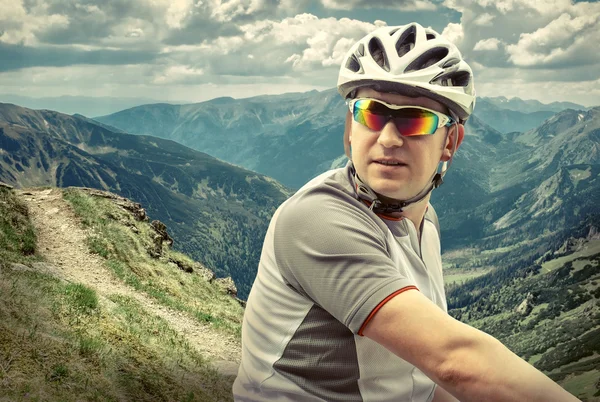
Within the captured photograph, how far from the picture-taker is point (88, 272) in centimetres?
2389

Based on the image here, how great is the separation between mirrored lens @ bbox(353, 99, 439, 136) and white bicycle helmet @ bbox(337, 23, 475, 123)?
135mm

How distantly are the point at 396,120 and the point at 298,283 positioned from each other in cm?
136

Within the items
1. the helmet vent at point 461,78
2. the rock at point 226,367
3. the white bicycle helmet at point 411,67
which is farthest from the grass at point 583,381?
the white bicycle helmet at point 411,67

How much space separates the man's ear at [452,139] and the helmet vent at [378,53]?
29.2 inches

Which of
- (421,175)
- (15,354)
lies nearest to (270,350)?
(421,175)

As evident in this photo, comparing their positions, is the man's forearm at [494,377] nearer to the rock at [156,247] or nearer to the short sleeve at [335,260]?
the short sleeve at [335,260]

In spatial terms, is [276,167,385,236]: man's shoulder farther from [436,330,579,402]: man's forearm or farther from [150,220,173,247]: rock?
[150,220,173,247]: rock

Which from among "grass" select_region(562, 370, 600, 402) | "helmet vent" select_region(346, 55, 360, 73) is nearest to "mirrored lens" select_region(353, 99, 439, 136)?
"helmet vent" select_region(346, 55, 360, 73)

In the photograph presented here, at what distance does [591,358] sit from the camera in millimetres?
196875

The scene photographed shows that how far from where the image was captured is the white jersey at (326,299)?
277cm

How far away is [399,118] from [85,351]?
11.0 meters

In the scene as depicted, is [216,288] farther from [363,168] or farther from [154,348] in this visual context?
[363,168]

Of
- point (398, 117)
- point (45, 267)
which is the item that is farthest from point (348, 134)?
point (45, 267)

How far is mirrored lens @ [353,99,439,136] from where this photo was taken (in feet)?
11.5
